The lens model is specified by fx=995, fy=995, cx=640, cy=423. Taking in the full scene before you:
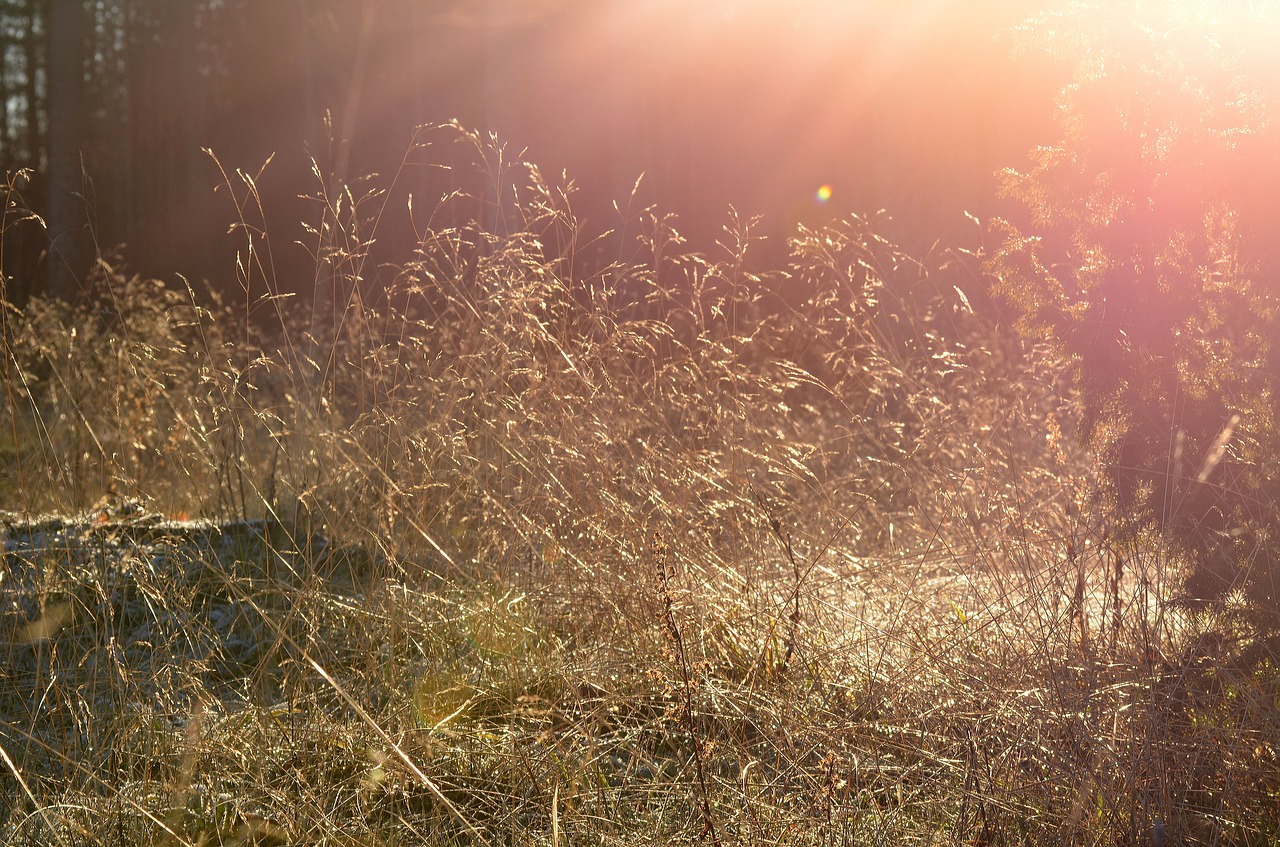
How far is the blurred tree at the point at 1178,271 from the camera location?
2.09 meters

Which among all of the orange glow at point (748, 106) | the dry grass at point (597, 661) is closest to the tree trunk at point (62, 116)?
the orange glow at point (748, 106)

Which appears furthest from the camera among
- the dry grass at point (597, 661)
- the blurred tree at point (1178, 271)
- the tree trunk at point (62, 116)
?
the tree trunk at point (62, 116)

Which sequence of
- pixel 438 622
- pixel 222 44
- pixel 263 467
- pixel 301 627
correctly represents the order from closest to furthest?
pixel 438 622
pixel 301 627
pixel 263 467
pixel 222 44

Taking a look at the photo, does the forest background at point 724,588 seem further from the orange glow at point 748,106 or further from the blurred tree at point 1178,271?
the orange glow at point 748,106

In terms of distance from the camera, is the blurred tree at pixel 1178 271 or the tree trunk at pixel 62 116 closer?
the blurred tree at pixel 1178 271

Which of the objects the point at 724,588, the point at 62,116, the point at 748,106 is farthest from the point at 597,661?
the point at 748,106

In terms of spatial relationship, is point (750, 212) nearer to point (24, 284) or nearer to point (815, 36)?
point (815, 36)

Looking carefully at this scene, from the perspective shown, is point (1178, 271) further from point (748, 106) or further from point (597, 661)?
point (748, 106)

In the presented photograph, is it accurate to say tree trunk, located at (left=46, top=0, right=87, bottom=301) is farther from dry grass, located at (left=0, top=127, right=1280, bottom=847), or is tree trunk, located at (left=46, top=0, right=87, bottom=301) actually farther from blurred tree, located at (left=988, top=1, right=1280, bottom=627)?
blurred tree, located at (left=988, top=1, right=1280, bottom=627)

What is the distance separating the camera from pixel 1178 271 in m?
2.19

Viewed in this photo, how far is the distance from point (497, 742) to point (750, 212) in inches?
426

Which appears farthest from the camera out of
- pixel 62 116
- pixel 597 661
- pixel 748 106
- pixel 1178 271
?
pixel 748 106

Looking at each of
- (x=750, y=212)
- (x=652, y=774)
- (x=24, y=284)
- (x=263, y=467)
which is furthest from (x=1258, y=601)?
(x=24, y=284)

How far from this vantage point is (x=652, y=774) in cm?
212
